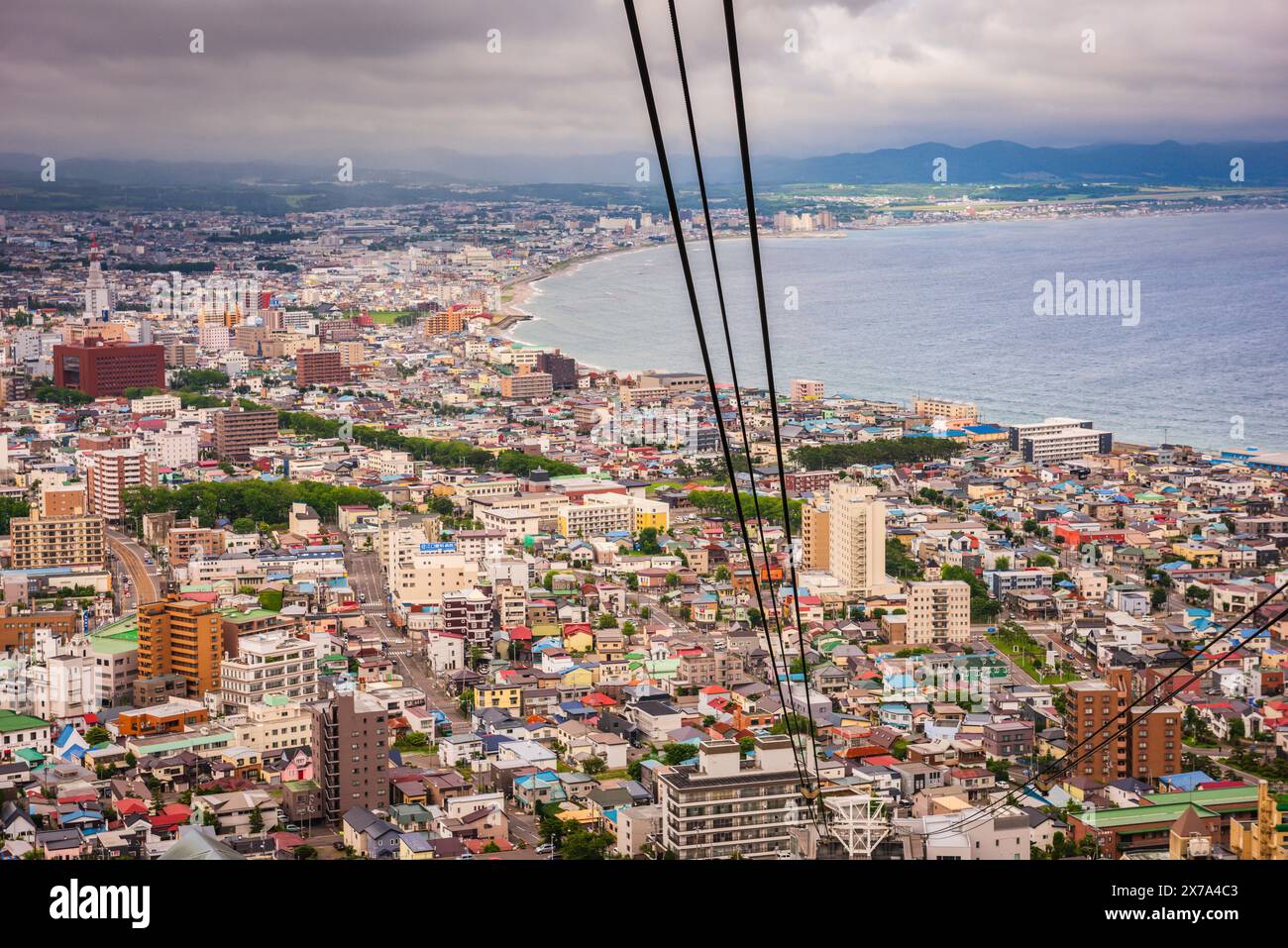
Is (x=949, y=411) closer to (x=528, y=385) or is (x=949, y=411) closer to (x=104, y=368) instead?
(x=528, y=385)

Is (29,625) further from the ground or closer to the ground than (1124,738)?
further from the ground

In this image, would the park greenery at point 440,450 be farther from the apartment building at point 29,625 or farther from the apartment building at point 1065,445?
the apartment building at point 29,625

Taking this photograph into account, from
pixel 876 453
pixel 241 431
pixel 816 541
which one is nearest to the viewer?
pixel 816 541

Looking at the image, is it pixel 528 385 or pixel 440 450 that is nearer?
pixel 440 450

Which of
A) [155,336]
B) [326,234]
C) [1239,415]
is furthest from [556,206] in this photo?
[1239,415]

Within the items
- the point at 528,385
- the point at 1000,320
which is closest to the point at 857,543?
the point at 528,385
